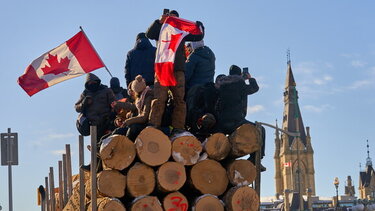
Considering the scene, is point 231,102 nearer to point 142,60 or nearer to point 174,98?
point 174,98

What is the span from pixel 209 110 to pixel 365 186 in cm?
14670

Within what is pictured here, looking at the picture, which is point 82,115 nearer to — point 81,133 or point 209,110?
point 81,133

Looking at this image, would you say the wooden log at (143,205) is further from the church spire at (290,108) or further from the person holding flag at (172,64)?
the church spire at (290,108)

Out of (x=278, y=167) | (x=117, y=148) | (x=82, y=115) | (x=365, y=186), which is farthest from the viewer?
(x=278, y=167)

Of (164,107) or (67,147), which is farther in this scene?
(67,147)

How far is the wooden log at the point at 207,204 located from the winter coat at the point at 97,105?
7.60ft

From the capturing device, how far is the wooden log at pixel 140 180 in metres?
9.22

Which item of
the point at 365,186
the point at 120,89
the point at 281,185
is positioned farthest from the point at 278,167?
the point at 120,89

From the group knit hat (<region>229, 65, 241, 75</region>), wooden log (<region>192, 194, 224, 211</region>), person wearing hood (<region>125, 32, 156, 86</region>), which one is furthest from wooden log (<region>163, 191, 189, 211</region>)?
person wearing hood (<region>125, 32, 156, 86</region>)

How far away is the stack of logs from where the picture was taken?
9219 mm

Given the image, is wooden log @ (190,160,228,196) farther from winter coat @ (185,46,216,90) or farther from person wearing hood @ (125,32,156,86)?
person wearing hood @ (125,32,156,86)

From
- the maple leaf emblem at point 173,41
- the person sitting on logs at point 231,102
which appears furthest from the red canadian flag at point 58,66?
the person sitting on logs at point 231,102

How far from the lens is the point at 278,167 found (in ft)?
554

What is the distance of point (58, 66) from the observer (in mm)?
12273
